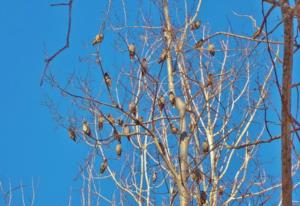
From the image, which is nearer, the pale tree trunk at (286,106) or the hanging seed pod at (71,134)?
the pale tree trunk at (286,106)

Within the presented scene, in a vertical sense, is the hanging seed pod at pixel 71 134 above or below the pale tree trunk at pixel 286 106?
above

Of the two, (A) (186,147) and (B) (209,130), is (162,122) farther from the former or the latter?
(A) (186,147)

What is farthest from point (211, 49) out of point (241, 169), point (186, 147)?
point (241, 169)

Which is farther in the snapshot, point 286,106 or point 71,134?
point 71,134

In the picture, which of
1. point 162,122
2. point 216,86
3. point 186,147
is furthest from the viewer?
point 162,122

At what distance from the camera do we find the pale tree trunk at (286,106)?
0.67 m

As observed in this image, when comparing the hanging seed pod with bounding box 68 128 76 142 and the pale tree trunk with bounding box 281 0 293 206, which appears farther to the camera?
the hanging seed pod with bounding box 68 128 76 142

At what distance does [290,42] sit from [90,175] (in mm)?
4803

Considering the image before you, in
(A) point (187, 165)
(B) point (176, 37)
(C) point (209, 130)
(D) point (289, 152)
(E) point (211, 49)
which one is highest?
(C) point (209, 130)

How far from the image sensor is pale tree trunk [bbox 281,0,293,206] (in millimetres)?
674

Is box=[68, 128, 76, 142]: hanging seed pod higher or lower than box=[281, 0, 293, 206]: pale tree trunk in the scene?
higher

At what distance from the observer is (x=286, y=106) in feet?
2.29

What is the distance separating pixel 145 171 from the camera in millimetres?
4906

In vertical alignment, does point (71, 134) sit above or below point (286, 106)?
above
